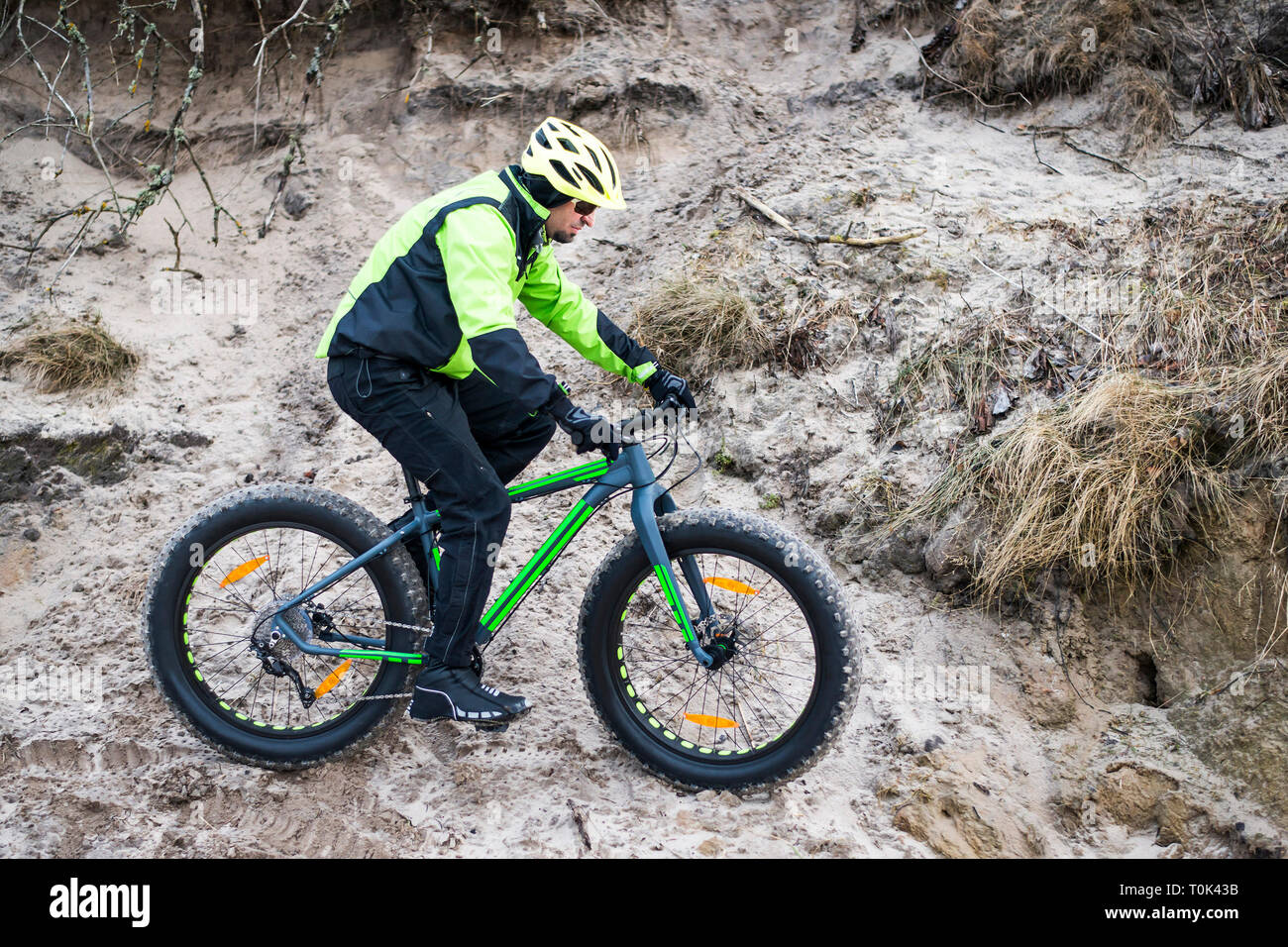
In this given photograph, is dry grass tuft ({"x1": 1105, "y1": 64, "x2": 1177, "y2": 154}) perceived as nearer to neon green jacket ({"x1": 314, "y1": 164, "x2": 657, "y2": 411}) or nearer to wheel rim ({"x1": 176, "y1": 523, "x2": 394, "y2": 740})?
neon green jacket ({"x1": 314, "y1": 164, "x2": 657, "y2": 411})

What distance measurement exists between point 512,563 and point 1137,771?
9.84ft

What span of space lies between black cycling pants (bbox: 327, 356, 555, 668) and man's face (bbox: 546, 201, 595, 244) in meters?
0.68

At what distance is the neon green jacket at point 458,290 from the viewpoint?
2955 millimetres

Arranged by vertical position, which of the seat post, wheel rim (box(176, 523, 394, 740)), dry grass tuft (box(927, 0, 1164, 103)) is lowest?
wheel rim (box(176, 523, 394, 740))

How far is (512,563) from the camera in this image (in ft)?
15.8

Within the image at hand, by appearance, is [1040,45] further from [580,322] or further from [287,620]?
[287,620]

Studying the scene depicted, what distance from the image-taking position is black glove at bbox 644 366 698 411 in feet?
11.1

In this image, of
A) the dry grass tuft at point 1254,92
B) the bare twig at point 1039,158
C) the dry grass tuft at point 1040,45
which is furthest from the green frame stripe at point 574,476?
the dry grass tuft at point 1254,92

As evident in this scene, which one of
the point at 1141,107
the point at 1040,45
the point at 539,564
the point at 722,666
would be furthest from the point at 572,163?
the point at 1040,45

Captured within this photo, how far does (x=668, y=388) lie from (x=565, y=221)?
2.40 feet

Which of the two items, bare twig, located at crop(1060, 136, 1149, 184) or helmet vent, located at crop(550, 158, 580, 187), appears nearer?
helmet vent, located at crop(550, 158, 580, 187)

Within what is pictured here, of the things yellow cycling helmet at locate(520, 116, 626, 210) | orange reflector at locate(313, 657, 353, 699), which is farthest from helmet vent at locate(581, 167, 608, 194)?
orange reflector at locate(313, 657, 353, 699)

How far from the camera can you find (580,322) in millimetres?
3572

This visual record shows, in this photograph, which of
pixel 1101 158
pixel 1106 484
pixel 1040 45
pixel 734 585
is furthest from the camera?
pixel 1040 45
